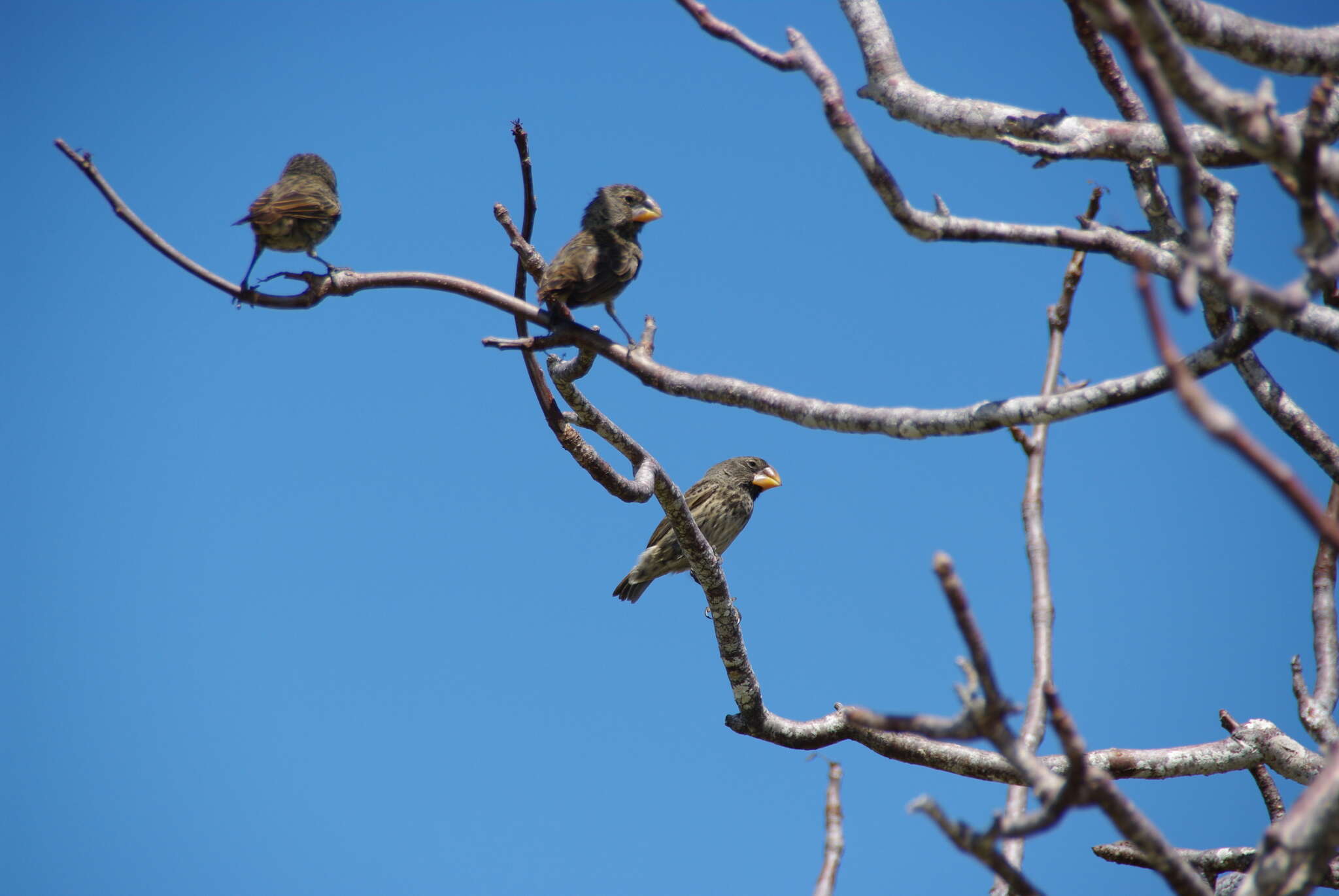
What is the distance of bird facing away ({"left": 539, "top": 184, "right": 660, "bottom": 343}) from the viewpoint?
539 centimetres

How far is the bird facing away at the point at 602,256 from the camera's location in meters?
5.39

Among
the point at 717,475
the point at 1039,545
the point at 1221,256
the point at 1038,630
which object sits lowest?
the point at 1038,630

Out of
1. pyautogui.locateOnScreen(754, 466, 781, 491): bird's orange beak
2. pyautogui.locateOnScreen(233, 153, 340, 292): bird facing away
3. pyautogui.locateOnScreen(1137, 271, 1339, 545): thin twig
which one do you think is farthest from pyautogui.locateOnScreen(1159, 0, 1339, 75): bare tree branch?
pyautogui.locateOnScreen(754, 466, 781, 491): bird's orange beak

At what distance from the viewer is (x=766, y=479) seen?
10.1m

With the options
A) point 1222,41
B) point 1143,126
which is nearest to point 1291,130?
point 1222,41

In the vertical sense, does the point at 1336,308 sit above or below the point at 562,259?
below

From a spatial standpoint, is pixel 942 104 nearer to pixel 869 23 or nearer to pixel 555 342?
pixel 869 23

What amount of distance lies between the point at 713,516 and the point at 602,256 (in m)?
4.28

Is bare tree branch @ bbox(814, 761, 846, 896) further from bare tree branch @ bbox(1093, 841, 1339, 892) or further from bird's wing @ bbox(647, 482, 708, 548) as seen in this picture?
bird's wing @ bbox(647, 482, 708, 548)

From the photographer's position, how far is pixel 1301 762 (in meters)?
4.21

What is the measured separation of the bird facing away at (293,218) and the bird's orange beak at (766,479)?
4.72 m

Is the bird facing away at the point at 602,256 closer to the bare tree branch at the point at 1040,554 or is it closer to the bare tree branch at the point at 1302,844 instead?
the bare tree branch at the point at 1040,554

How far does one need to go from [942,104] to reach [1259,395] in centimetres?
168

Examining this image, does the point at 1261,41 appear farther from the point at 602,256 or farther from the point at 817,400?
the point at 602,256
